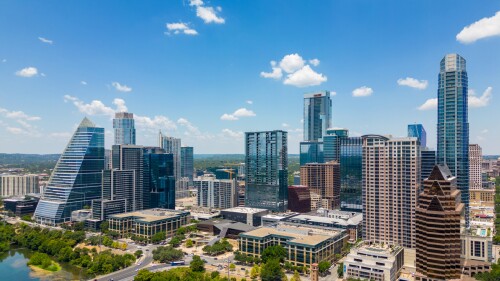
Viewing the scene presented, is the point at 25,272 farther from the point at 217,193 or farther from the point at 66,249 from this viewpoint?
the point at 217,193

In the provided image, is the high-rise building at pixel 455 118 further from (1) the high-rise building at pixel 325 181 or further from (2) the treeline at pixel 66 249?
(2) the treeline at pixel 66 249

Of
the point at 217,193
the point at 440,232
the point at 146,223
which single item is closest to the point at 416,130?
the point at 217,193

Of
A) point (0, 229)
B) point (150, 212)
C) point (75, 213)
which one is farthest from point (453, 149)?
point (0, 229)

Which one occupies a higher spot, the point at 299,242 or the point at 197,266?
the point at 299,242

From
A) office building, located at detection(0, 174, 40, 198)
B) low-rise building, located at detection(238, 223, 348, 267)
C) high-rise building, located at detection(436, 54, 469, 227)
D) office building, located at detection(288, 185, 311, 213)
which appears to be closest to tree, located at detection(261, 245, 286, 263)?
low-rise building, located at detection(238, 223, 348, 267)

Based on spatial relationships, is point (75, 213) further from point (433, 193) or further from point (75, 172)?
point (433, 193)

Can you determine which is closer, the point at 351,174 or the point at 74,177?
the point at 351,174

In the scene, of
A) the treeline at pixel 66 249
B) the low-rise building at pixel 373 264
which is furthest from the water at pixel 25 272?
the low-rise building at pixel 373 264
